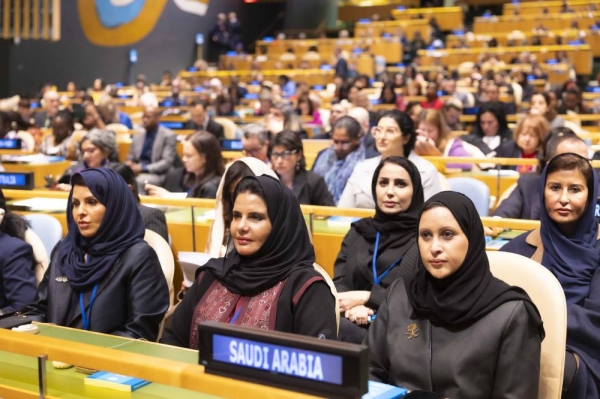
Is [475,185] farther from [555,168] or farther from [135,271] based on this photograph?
[135,271]

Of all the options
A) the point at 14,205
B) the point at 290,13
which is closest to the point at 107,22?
the point at 290,13

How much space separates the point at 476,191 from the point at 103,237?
2657mm

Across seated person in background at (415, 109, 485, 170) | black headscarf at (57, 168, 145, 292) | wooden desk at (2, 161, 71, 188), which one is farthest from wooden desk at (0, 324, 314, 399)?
wooden desk at (2, 161, 71, 188)

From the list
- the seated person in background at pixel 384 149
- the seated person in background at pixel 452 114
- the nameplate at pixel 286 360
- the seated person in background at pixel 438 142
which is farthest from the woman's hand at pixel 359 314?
the seated person in background at pixel 452 114

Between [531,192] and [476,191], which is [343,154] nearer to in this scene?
[476,191]

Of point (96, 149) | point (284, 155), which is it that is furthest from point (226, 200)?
point (96, 149)

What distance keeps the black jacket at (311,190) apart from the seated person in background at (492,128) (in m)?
2.68

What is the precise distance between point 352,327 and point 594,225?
0.98 metres

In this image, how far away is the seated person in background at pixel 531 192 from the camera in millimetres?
4500

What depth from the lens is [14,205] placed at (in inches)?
195

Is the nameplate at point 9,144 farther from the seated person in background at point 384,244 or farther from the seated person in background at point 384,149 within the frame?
the seated person in background at point 384,244

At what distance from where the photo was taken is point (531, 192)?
463cm

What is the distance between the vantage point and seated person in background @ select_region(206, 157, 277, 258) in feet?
12.8

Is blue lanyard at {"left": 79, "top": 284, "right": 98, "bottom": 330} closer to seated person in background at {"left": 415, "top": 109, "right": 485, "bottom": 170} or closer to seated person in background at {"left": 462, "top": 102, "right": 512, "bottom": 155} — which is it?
seated person in background at {"left": 415, "top": 109, "right": 485, "bottom": 170}
